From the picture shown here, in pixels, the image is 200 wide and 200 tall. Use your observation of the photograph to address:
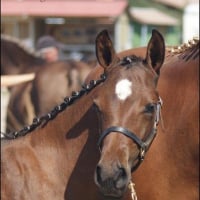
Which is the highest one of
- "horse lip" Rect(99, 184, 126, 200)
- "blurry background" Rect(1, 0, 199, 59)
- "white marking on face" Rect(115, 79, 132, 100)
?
"blurry background" Rect(1, 0, 199, 59)

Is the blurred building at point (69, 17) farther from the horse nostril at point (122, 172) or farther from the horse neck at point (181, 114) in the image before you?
the horse nostril at point (122, 172)

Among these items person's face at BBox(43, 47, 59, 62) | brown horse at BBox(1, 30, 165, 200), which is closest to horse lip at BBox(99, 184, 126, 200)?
brown horse at BBox(1, 30, 165, 200)

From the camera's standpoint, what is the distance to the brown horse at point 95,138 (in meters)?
3.19

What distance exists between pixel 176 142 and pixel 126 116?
355 millimetres

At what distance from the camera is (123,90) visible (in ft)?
10.6

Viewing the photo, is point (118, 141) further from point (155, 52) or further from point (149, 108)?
point (155, 52)

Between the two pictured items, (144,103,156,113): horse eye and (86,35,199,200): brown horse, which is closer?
(144,103,156,113): horse eye

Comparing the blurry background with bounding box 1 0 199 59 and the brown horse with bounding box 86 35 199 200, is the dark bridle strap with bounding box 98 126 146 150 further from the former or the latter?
the blurry background with bounding box 1 0 199 59

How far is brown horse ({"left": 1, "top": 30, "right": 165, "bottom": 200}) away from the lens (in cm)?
319

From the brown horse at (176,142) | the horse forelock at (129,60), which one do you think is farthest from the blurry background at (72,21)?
the horse forelock at (129,60)

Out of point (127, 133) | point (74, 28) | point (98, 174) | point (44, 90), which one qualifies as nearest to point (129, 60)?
point (127, 133)

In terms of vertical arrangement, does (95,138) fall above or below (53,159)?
above

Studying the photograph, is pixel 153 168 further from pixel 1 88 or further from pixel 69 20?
pixel 69 20

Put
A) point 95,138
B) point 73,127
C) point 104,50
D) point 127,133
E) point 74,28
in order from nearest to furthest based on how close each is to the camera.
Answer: point 127,133 → point 104,50 → point 95,138 → point 73,127 → point 74,28
